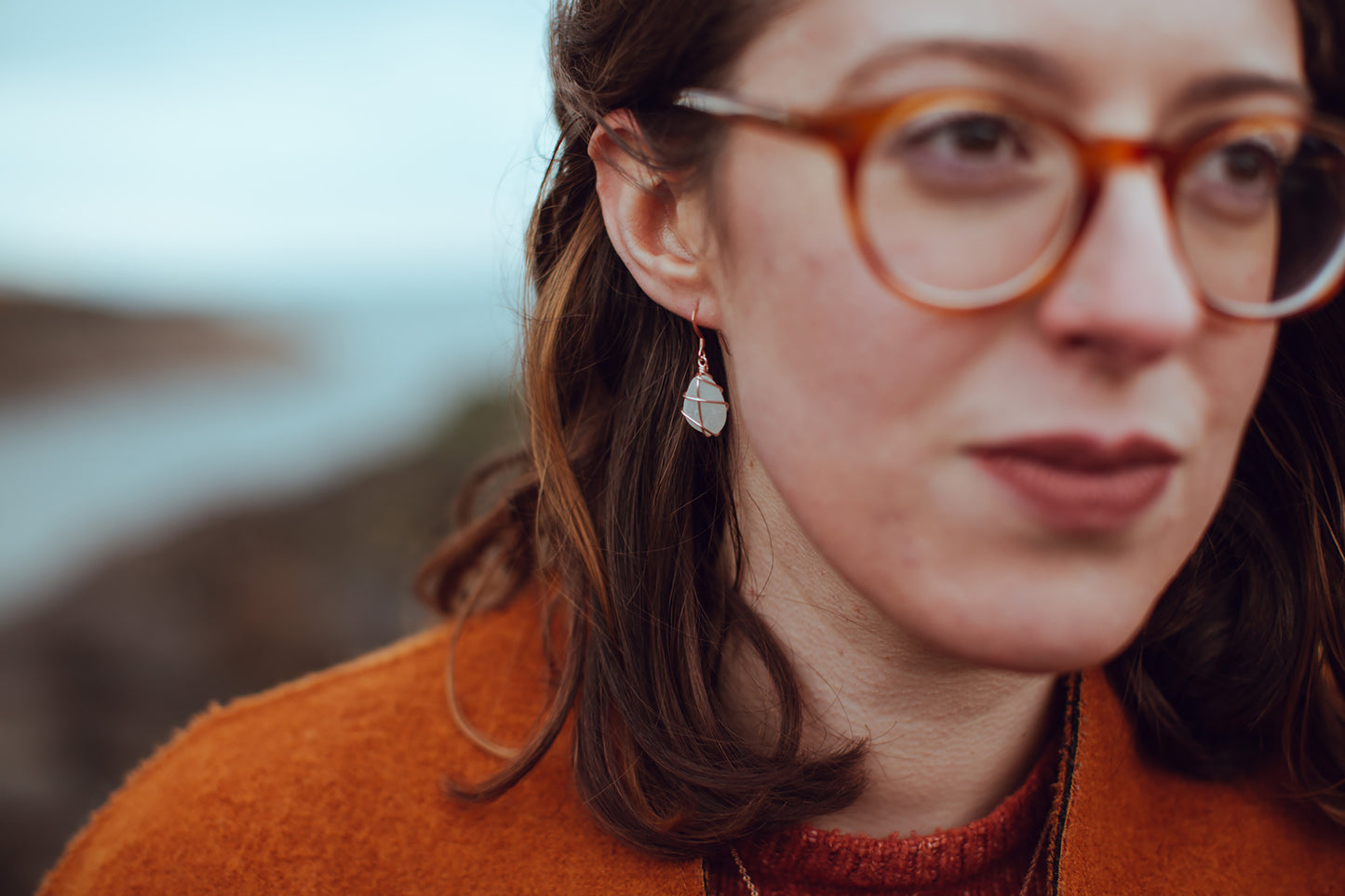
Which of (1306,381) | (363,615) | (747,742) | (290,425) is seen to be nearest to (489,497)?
(747,742)

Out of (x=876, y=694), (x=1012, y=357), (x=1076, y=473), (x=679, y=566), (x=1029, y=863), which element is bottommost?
(x=1029, y=863)

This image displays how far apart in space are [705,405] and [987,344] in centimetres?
55

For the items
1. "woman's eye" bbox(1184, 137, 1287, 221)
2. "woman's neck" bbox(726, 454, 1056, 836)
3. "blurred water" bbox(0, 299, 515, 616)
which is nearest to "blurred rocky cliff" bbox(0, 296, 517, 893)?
"blurred water" bbox(0, 299, 515, 616)

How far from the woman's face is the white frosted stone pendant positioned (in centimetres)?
23

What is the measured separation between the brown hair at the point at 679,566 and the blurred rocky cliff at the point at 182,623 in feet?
1.23

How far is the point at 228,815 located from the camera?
1.65 meters

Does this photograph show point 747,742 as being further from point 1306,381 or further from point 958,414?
point 1306,381

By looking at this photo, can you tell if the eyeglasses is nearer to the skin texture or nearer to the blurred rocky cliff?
the skin texture

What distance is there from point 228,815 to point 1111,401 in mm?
1615

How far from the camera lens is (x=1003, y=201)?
109 cm

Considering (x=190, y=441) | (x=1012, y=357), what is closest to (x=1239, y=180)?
(x=1012, y=357)

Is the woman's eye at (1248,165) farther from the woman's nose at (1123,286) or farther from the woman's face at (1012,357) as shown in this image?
the woman's nose at (1123,286)

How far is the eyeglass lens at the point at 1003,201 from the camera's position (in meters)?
1.09

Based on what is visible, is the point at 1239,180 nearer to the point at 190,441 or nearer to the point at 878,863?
the point at 878,863
